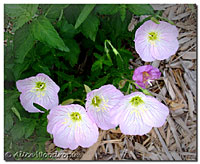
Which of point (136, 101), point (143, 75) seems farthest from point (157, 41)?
point (136, 101)

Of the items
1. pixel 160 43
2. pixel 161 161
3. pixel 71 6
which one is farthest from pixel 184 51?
pixel 71 6

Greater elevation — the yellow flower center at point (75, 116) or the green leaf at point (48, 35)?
the green leaf at point (48, 35)

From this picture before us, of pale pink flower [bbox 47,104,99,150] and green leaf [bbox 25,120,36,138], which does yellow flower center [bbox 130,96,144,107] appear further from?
green leaf [bbox 25,120,36,138]

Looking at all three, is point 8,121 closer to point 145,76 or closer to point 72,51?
point 72,51

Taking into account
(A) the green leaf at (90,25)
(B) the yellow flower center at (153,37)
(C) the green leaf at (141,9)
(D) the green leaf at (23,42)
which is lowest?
(D) the green leaf at (23,42)

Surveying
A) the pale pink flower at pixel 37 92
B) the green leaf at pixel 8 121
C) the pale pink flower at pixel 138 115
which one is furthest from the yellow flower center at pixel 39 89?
the pale pink flower at pixel 138 115

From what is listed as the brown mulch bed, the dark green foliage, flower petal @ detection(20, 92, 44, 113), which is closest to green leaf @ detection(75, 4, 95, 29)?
the dark green foliage

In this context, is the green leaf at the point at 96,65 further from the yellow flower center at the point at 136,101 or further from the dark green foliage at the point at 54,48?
the yellow flower center at the point at 136,101
